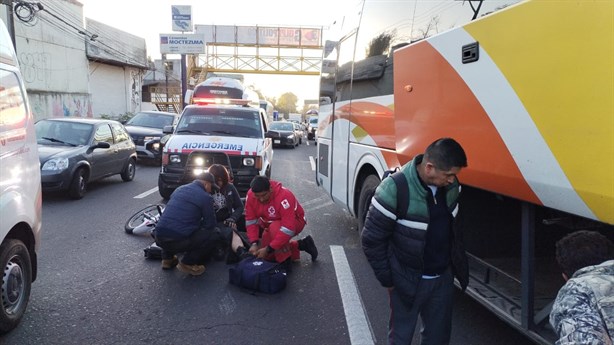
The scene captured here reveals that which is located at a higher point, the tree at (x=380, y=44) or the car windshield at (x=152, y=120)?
the tree at (x=380, y=44)

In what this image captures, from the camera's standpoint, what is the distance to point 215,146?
8656 mm

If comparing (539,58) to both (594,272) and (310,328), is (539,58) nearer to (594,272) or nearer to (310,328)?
(594,272)

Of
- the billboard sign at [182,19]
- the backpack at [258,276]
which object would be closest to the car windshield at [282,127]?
the billboard sign at [182,19]

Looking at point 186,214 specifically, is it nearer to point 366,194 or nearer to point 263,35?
point 366,194

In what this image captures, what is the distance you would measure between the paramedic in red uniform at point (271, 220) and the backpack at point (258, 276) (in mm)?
239

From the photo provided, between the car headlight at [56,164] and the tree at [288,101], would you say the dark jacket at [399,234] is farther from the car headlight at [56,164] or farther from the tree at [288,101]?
the tree at [288,101]

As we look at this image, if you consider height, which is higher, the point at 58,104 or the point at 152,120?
the point at 58,104

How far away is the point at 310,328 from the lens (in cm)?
396

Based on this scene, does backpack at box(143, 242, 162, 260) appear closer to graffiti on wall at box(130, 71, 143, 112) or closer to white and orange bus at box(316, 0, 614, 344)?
white and orange bus at box(316, 0, 614, 344)

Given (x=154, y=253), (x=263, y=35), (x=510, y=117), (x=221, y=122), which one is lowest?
(x=154, y=253)

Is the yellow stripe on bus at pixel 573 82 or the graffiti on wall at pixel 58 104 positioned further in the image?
the graffiti on wall at pixel 58 104

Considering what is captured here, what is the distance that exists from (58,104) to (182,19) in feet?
36.0

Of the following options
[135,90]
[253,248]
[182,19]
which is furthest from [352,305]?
[135,90]

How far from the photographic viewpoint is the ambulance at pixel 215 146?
8.48 metres
